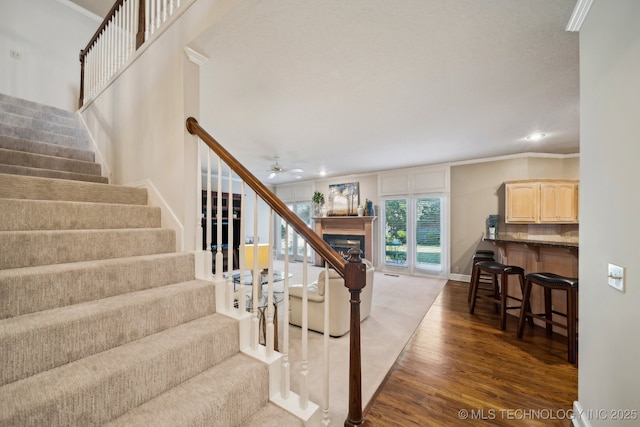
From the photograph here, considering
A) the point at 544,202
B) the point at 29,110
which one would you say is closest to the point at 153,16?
the point at 29,110

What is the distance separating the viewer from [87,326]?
1.10 meters

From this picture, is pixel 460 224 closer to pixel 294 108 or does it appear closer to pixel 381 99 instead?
pixel 381 99

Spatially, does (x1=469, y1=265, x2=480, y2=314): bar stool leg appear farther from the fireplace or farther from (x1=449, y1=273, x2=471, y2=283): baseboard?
the fireplace

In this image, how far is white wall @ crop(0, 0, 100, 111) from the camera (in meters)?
3.62

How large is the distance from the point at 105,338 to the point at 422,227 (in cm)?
596

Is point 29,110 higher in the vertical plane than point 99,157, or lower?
higher

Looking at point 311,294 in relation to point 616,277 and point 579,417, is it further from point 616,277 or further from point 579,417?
point 616,277

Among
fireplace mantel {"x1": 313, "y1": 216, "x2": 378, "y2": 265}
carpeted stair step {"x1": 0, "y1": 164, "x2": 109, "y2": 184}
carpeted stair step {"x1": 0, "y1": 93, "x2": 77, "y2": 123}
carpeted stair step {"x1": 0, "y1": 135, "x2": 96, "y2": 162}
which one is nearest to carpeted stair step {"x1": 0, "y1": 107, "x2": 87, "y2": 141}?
carpeted stair step {"x1": 0, "y1": 93, "x2": 77, "y2": 123}

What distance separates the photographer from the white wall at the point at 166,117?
1.88 metres

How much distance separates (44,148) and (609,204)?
463 centimetres

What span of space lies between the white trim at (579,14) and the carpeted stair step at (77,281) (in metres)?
2.89

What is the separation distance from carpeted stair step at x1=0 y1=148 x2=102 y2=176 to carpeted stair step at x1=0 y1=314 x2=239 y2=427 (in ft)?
7.82

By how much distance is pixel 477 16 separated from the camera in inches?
62.7

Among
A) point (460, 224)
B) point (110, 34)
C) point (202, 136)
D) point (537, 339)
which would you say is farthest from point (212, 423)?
point (460, 224)
